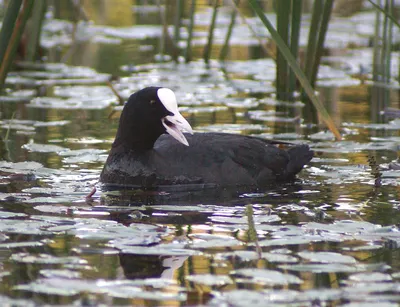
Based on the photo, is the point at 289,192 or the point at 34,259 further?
the point at 289,192

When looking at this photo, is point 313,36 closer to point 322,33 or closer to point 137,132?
point 322,33

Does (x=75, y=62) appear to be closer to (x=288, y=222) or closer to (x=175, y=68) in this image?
(x=175, y=68)

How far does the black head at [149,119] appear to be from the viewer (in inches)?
250

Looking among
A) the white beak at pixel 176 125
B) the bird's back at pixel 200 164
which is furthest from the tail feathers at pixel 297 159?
the white beak at pixel 176 125

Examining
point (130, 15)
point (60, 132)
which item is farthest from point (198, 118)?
point (130, 15)

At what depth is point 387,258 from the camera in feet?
14.8

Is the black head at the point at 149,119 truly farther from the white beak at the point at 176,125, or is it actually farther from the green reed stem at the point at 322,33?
the green reed stem at the point at 322,33

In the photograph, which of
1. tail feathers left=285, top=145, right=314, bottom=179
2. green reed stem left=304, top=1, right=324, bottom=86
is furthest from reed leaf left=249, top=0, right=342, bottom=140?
green reed stem left=304, top=1, right=324, bottom=86

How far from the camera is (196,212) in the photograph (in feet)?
18.2

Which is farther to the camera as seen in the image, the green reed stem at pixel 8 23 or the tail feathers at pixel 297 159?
the tail feathers at pixel 297 159

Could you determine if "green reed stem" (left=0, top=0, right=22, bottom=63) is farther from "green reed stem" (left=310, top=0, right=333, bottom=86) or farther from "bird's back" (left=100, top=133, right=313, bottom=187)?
"green reed stem" (left=310, top=0, right=333, bottom=86)

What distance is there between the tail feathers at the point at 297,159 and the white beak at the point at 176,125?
89 centimetres

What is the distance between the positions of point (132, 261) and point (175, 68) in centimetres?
714

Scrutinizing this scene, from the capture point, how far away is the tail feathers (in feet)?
22.2
